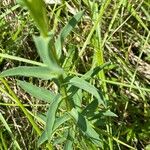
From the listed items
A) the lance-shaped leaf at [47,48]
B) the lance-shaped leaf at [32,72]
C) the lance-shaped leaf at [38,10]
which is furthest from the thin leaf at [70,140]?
the lance-shaped leaf at [38,10]

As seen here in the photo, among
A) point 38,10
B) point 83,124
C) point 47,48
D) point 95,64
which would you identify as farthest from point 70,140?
point 38,10

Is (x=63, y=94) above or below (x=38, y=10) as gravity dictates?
below

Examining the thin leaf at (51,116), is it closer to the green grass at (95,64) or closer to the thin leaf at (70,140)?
the thin leaf at (70,140)

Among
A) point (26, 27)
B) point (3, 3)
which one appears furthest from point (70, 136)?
point (3, 3)

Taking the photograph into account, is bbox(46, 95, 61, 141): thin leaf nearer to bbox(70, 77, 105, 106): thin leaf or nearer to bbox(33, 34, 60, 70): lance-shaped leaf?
bbox(70, 77, 105, 106): thin leaf

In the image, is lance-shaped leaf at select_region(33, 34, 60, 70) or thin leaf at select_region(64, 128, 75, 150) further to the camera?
thin leaf at select_region(64, 128, 75, 150)

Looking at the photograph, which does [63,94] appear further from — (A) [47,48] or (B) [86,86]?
(A) [47,48]

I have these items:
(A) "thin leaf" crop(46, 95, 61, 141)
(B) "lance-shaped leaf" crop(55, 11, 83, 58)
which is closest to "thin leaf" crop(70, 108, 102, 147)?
(A) "thin leaf" crop(46, 95, 61, 141)

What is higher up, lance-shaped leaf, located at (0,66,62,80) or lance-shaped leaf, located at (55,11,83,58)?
lance-shaped leaf, located at (55,11,83,58)

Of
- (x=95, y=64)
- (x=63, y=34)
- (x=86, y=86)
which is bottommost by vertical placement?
(x=95, y=64)

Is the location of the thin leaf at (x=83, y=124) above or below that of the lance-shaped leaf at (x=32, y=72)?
below

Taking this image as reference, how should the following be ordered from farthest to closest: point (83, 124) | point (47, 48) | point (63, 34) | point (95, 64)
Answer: point (95, 64) → point (83, 124) → point (63, 34) → point (47, 48)

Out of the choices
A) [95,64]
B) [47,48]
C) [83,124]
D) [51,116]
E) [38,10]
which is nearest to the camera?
[38,10]
